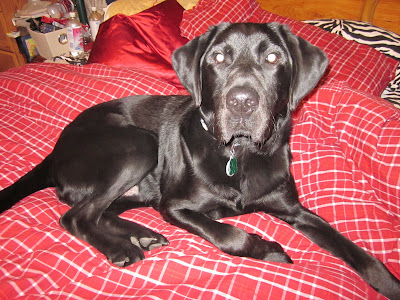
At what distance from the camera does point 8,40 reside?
19.3 ft

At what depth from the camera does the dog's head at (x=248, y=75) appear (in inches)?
67.1

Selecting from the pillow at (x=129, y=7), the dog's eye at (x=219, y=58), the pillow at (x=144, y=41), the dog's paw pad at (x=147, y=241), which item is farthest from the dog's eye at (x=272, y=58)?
the pillow at (x=129, y=7)

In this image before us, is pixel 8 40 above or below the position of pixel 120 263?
above

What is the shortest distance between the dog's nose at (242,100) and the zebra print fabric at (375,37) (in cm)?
207

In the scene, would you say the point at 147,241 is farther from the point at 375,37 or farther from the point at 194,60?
the point at 375,37

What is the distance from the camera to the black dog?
179 cm

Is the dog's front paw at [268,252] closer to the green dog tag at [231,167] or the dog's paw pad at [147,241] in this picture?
the green dog tag at [231,167]

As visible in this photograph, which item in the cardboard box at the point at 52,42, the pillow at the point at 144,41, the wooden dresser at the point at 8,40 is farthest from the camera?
the wooden dresser at the point at 8,40

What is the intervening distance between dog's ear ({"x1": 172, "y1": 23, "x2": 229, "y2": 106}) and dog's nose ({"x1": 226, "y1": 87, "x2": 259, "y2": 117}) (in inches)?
14.0

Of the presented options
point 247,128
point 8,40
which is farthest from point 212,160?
point 8,40

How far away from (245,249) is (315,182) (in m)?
0.88

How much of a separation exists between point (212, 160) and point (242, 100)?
56 centimetres

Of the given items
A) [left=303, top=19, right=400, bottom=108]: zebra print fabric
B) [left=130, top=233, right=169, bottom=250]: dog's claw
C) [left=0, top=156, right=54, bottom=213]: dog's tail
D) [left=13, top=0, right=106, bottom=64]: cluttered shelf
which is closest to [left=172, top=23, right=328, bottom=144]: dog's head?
[left=130, top=233, right=169, bottom=250]: dog's claw

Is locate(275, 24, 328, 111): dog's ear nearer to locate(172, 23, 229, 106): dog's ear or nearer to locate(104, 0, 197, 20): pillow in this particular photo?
locate(172, 23, 229, 106): dog's ear
